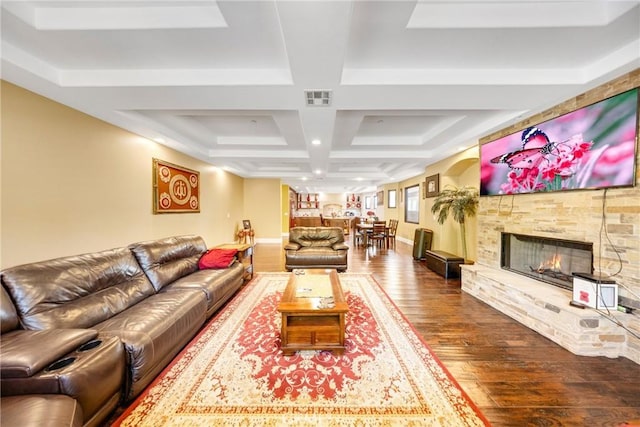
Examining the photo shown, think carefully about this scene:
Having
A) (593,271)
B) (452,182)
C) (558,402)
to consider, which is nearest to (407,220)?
(452,182)

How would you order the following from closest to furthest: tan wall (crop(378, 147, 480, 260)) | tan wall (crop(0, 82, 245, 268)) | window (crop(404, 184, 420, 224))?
1. tan wall (crop(0, 82, 245, 268))
2. tan wall (crop(378, 147, 480, 260))
3. window (crop(404, 184, 420, 224))

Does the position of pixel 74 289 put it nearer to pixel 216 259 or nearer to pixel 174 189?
pixel 216 259

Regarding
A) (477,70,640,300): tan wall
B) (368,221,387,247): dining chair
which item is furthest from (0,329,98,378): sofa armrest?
(368,221,387,247): dining chair

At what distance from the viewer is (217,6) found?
1.58 meters

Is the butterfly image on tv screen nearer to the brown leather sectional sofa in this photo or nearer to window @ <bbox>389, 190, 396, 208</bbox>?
the brown leather sectional sofa

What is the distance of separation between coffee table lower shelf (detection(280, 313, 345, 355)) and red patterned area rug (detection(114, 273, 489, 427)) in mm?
76

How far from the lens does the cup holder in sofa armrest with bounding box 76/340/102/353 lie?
1458 millimetres

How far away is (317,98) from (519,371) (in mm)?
3118

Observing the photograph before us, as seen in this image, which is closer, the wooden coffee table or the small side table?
the wooden coffee table

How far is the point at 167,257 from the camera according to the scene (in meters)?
3.06

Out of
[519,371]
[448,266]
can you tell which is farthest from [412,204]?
[519,371]

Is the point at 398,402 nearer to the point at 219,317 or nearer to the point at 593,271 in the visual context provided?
the point at 219,317

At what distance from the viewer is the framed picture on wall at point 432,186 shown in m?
5.65

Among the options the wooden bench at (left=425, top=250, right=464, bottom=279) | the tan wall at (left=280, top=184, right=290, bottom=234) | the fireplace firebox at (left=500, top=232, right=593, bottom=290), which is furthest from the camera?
the tan wall at (left=280, top=184, right=290, bottom=234)
